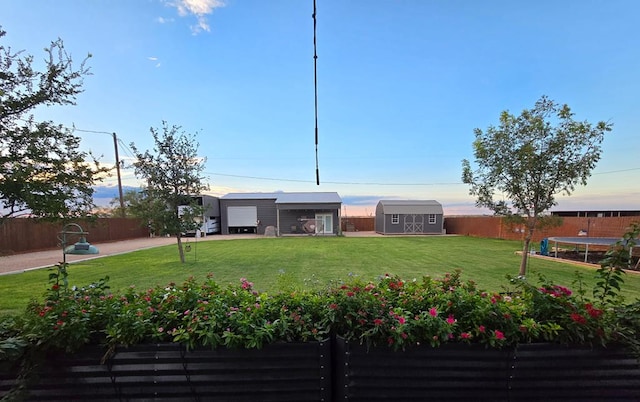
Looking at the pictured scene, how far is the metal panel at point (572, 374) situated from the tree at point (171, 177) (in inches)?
378

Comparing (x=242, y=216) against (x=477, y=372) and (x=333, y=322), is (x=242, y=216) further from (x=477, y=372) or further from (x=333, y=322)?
(x=477, y=372)

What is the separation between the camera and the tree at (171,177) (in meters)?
9.12

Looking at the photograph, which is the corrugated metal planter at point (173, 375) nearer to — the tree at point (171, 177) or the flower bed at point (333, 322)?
the flower bed at point (333, 322)

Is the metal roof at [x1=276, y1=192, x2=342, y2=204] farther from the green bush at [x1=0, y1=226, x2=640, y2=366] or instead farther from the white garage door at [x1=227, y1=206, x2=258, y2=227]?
the green bush at [x1=0, y1=226, x2=640, y2=366]

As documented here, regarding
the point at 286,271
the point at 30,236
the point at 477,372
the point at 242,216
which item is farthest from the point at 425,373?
the point at 242,216

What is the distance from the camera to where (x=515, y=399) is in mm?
1540

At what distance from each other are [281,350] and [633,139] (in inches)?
525

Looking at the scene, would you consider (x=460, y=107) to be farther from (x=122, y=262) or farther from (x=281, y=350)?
(x=122, y=262)

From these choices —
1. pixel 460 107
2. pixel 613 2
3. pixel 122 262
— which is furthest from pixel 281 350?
pixel 460 107

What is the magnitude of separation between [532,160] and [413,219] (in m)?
18.3

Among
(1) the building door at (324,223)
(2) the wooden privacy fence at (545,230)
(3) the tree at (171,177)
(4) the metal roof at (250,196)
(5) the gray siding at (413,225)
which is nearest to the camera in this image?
Result: (3) the tree at (171,177)

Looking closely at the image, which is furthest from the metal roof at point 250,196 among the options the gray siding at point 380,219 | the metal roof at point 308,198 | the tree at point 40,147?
the tree at point 40,147

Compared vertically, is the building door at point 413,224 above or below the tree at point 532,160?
below

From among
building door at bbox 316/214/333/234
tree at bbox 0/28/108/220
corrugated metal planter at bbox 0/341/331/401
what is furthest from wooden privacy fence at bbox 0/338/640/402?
building door at bbox 316/214/333/234
